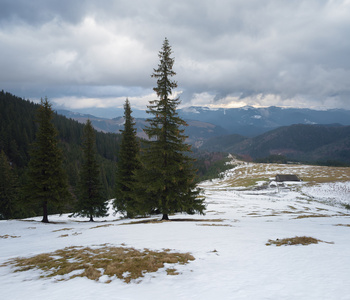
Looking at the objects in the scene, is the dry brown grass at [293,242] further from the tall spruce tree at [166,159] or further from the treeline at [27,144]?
the treeline at [27,144]

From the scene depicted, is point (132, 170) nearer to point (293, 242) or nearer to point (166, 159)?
point (166, 159)

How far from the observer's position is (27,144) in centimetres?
8062

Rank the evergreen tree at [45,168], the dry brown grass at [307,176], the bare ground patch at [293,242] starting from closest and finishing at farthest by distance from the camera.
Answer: the bare ground patch at [293,242], the evergreen tree at [45,168], the dry brown grass at [307,176]

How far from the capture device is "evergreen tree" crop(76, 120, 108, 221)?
29520 millimetres

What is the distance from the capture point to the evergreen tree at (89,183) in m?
29.5

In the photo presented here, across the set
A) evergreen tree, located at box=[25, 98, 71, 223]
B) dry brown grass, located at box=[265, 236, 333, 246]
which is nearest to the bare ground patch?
dry brown grass, located at box=[265, 236, 333, 246]

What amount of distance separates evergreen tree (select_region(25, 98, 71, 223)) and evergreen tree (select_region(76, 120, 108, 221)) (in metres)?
3.44

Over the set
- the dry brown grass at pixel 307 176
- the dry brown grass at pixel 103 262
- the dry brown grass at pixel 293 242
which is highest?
the dry brown grass at pixel 103 262

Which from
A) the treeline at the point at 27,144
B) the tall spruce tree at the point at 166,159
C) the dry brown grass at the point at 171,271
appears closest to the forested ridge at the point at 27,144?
the treeline at the point at 27,144

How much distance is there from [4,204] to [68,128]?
→ 133 metres

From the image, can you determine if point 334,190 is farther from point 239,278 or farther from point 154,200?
point 239,278

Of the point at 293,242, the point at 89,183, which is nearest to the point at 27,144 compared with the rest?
the point at 89,183

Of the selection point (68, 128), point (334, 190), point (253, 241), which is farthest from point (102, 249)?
point (68, 128)

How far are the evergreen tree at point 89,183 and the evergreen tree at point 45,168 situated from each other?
→ 344 centimetres
